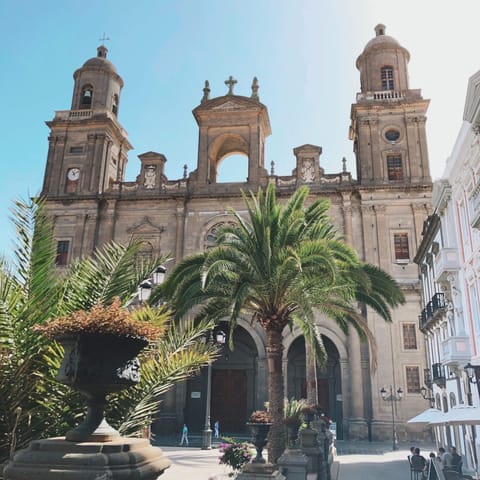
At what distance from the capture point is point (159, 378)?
21.4ft

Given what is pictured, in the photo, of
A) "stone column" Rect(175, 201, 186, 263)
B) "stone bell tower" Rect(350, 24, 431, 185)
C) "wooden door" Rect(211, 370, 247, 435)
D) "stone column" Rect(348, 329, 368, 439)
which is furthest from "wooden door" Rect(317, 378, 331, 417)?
"stone bell tower" Rect(350, 24, 431, 185)

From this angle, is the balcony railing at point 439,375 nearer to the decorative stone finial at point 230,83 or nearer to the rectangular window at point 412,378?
the rectangular window at point 412,378

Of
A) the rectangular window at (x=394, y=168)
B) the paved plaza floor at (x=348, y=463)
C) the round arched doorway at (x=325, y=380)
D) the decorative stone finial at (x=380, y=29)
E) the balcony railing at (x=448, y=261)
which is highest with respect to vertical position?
the decorative stone finial at (x=380, y=29)

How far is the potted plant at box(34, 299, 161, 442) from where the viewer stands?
4.53m

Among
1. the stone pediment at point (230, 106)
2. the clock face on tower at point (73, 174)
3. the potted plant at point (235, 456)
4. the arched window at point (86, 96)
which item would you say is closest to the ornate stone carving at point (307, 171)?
the stone pediment at point (230, 106)

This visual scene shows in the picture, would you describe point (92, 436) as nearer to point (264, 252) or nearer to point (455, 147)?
point (264, 252)

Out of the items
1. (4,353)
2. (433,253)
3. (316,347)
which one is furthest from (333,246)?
(433,253)

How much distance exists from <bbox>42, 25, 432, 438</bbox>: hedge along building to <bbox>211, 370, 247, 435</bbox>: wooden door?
6 centimetres

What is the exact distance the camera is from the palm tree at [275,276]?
1391 cm

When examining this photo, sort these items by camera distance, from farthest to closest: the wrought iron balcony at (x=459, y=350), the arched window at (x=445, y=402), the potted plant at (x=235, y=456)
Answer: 1. the arched window at (x=445, y=402)
2. the wrought iron balcony at (x=459, y=350)
3. the potted plant at (x=235, y=456)

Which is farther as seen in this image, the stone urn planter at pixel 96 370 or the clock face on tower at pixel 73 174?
the clock face on tower at pixel 73 174

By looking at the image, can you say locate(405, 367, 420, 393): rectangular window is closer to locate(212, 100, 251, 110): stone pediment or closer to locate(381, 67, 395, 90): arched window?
locate(381, 67, 395, 90): arched window

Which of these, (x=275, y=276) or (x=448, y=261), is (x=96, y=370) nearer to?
(x=275, y=276)

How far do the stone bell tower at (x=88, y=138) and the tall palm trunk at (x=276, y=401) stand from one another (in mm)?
24297
